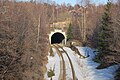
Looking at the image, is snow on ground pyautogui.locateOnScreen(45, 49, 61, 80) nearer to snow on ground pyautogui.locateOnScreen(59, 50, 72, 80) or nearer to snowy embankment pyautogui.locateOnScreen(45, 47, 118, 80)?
snowy embankment pyautogui.locateOnScreen(45, 47, 118, 80)

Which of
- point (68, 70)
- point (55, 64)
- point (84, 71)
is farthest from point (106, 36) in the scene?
point (55, 64)

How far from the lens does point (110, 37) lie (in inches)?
1299

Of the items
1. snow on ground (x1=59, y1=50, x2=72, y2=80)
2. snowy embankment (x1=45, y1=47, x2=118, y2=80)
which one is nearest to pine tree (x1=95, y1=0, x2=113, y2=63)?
snowy embankment (x1=45, y1=47, x2=118, y2=80)

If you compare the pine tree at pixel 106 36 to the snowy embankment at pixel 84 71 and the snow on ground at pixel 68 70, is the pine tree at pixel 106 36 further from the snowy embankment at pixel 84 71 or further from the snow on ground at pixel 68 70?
the snow on ground at pixel 68 70

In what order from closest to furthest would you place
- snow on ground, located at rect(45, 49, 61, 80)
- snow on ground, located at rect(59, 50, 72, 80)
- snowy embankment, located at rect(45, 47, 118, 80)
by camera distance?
snowy embankment, located at rect(45, 47, 118, 80) < snow on ground, located at rect(59, 50, 72, 80) < snow on ground, located at rect(45, 49, 61, 80)

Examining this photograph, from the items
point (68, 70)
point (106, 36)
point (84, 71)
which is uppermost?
point (106, 36)

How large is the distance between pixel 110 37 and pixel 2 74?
16.3 metres

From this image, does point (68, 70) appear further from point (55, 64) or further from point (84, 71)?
point (55, 64)

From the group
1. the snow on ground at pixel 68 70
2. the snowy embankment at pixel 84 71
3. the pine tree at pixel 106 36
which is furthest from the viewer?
the pine tree at pixel 106 36

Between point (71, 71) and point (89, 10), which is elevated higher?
point (89, 10)

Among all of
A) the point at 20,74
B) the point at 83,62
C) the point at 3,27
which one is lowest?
the point at 83,62

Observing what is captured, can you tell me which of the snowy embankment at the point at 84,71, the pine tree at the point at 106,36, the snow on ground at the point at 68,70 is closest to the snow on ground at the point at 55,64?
the snowy embankment at the point at 84,71

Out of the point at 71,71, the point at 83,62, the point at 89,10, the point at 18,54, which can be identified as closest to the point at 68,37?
the point at 89,10

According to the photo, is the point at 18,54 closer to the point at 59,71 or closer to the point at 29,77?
the point at 29,77
